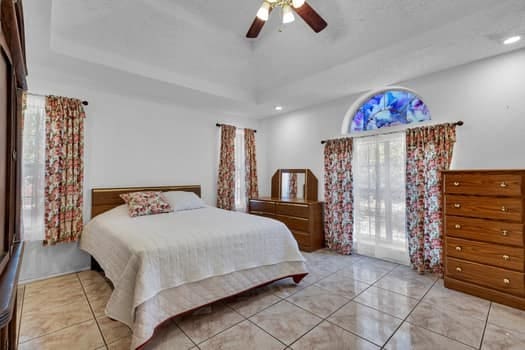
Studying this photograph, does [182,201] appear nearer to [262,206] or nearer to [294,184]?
[262,206]

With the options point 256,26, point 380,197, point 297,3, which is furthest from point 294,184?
point 297,3

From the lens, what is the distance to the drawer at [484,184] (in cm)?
227

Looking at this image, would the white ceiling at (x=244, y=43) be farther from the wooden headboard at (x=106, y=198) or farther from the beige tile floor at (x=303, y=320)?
the beige tile floor at (x=303, y=320)

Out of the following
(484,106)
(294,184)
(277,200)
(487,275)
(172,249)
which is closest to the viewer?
(172,249)

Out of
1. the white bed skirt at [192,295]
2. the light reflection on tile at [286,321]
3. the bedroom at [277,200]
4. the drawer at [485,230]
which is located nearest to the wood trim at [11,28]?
the bedroom at [277,200]

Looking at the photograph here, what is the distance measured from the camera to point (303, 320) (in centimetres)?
211

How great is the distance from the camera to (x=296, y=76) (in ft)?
11.3

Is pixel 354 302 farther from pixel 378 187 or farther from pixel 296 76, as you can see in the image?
pixel 296 76

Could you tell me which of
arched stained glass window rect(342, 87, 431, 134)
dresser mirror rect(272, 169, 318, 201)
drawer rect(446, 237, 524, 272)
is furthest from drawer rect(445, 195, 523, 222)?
dresser mirror rect(272, 169, 318, 201)

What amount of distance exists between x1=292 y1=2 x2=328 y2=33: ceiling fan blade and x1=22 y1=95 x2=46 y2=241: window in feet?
10.2

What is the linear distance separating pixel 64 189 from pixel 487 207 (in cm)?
461

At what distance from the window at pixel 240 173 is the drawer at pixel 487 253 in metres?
3.27

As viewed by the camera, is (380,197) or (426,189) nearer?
(426,189)

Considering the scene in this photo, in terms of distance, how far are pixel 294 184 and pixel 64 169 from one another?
3.45 m
